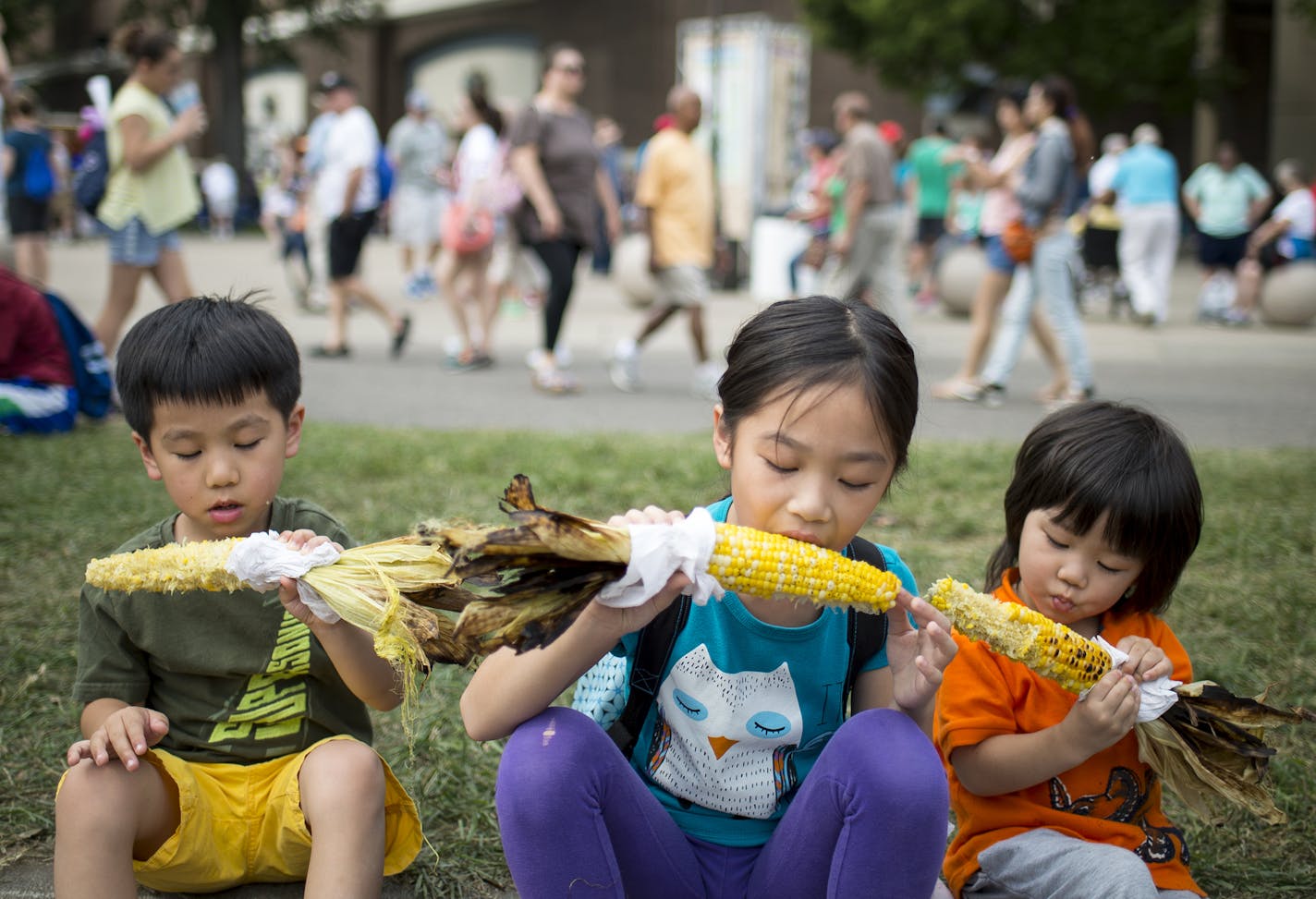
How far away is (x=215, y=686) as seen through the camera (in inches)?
87.8

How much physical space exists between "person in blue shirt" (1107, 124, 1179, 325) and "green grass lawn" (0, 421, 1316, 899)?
23.5ft

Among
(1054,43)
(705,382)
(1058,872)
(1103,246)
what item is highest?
(1054,43)

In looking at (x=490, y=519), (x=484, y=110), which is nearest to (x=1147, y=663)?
(x=490, y=519)

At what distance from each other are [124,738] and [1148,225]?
Answer: 1259cm

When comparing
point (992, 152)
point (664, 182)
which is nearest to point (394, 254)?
point (992, 152)

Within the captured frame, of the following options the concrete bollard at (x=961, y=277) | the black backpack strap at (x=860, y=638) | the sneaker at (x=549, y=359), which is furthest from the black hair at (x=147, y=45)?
the concrete bollard at (x=961, y=277)

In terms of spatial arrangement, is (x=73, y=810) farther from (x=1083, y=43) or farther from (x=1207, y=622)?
(x=1083, y=43)

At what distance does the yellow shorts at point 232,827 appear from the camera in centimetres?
209

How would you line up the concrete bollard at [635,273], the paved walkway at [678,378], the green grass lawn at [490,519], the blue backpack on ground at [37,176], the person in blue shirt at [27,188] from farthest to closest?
the concrete bollard at [635,273] < the blue backpack on ground at [37,176] < the person in blue shirt at [27,188] < the paved walkway at [678,378] < the green grass lawn at [490,519]

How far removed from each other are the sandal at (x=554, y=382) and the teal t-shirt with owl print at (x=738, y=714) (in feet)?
20.2

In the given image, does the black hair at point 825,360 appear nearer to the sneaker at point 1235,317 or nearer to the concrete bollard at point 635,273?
the concrete bollard at point 635,273

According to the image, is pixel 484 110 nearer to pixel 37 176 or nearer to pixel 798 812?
pixel 37 176

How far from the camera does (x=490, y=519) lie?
4465 mm

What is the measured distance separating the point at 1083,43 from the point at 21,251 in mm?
19962
